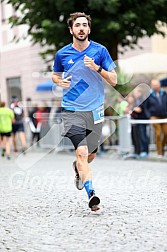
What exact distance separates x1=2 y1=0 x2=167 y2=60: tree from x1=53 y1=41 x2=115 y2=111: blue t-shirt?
32.7 feet

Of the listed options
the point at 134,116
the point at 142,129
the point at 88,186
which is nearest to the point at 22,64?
the point at 134,116

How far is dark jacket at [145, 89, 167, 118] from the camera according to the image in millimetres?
15062

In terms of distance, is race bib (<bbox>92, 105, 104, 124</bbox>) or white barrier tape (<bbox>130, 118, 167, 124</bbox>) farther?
white barrier tape (<bbox>130, 118, 167, 124</bbox>)

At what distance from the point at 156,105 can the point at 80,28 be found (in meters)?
8.65

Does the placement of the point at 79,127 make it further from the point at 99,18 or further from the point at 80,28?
the point at 99,18

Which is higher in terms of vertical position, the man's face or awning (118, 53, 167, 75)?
the man's face

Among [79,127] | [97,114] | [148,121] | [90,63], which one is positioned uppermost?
[90,63]

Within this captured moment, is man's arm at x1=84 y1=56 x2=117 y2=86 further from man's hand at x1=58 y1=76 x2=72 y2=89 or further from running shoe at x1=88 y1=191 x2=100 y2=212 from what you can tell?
running shoe at x1=88 y1=191 x2=100 y2=212

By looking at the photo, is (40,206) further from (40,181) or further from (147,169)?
(147,169)

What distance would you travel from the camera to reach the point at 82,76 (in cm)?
668

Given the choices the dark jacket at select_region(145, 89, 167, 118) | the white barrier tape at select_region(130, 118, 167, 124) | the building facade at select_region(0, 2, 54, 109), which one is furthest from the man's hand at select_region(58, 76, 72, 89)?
the building facade at select_region(0, 2, 54, 109)

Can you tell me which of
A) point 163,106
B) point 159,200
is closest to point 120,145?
point 163,106

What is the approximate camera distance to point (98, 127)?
686 centimetres

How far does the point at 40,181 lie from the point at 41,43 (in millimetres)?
8971
